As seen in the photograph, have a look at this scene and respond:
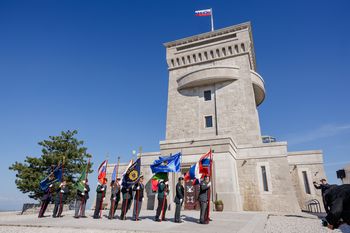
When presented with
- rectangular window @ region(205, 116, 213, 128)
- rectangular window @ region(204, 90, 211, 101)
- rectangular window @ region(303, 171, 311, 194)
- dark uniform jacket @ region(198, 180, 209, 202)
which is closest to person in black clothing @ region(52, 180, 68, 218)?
dark uniform jacket @ region(198, 180, 209, 202)

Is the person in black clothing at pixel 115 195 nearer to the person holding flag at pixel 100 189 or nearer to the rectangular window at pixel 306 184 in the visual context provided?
the person holding flag at pixel 100 189

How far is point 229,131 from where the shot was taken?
2653cm

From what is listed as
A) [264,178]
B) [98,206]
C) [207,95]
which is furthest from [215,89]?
[98,206]

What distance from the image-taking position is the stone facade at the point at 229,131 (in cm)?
1902

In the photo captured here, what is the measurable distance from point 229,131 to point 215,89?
6.50 m

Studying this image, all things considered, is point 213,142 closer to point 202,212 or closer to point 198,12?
point 202,212

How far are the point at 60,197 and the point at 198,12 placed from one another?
32280 millimetres

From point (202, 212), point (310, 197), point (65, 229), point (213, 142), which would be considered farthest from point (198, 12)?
point (65, 229)

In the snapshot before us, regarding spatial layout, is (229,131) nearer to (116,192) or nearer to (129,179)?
(129,179)

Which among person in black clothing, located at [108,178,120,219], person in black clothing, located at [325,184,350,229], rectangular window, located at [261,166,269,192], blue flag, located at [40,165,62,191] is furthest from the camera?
rectangular window, located at [261,166,269,192]

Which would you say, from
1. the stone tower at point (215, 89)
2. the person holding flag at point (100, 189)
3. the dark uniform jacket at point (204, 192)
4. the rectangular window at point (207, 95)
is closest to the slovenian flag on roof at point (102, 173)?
the person holding flag at point (100, 189)

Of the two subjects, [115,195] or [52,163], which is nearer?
[115,195]

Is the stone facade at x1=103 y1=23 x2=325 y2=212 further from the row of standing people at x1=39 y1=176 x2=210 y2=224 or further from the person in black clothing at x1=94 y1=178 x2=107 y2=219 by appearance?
the person in black clothing at x1=94 y1=178 x2=107 y2=219

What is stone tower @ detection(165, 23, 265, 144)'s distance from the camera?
27.0 meters
